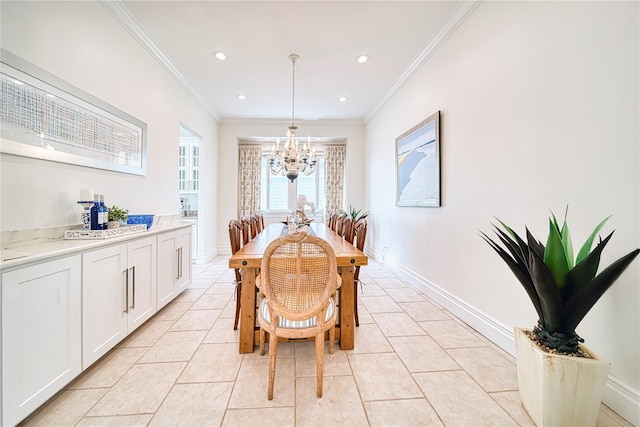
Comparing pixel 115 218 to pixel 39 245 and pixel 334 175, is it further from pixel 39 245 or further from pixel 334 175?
pixel 334 175

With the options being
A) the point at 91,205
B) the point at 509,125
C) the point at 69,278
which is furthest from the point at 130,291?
the point at 509,125

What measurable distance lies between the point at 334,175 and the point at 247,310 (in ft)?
14.1

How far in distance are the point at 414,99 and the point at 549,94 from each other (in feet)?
6.11

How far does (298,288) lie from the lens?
1394mm

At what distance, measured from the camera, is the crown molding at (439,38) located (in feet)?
7.06

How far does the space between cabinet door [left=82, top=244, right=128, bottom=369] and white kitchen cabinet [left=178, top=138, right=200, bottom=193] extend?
3.38 m

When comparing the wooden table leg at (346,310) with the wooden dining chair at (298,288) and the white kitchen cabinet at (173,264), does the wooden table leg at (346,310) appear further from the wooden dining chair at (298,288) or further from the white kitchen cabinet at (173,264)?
the white kitchen cabinet at (173,264)

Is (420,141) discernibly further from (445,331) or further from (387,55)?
(445,331)

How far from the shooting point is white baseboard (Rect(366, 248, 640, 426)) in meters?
1.22

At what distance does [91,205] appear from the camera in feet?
6.01

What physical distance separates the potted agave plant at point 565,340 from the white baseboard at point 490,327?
28 cm

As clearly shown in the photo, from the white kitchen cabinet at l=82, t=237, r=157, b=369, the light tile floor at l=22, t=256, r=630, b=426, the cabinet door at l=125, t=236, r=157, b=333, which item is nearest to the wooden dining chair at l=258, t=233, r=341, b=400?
the light tile floor at l=22, t=256, r=630, b=426

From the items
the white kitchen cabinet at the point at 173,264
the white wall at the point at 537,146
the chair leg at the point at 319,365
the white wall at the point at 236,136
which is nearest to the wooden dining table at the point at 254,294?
the chair leg at the point at 319,365

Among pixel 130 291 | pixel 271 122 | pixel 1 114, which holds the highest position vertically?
pixel 271 122
